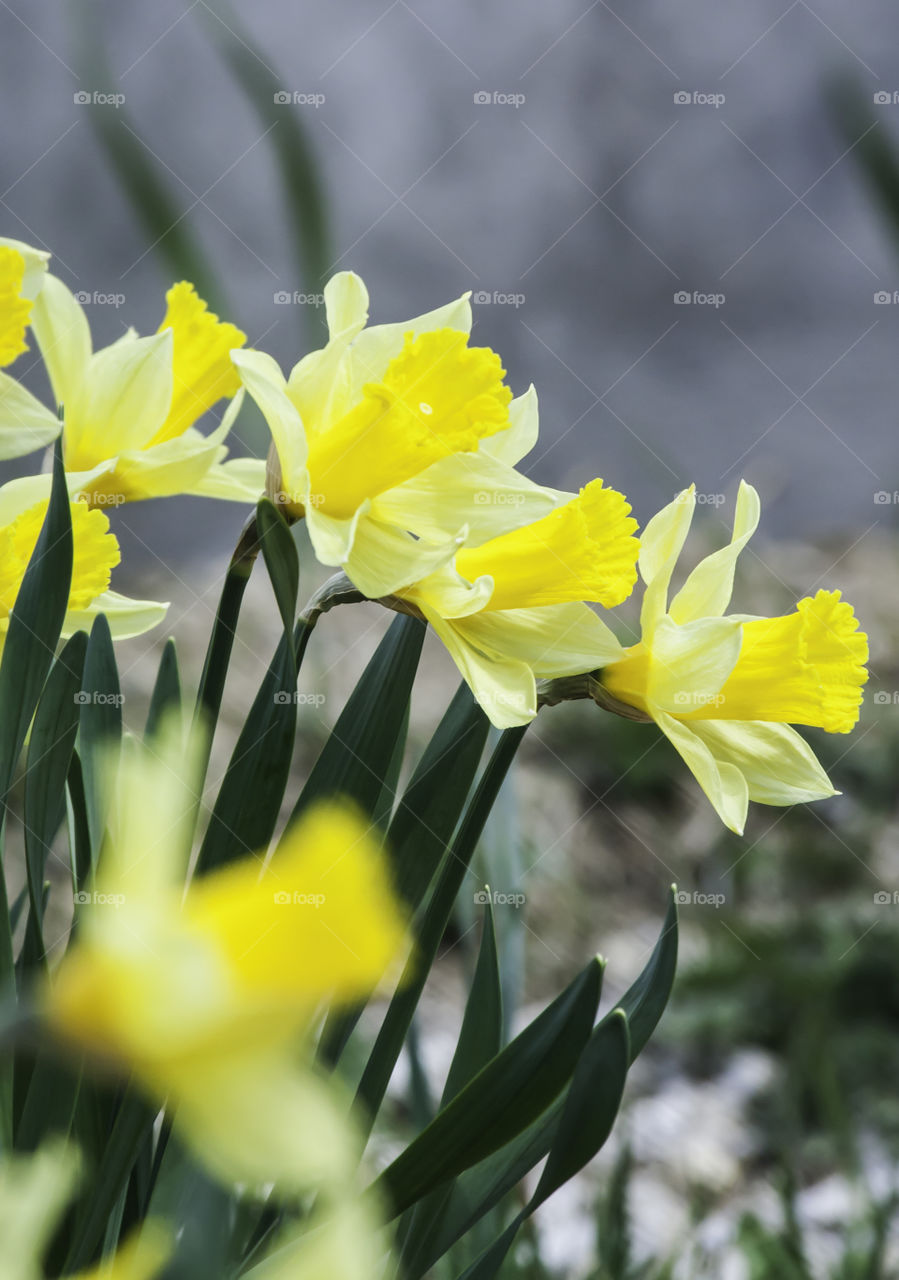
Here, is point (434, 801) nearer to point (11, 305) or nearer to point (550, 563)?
point (550, 563)

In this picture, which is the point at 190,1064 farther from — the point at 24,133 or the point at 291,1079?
the point at 24,133

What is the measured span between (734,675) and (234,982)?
32 centimetres

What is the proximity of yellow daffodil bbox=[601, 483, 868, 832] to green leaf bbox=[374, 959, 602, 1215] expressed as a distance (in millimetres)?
101

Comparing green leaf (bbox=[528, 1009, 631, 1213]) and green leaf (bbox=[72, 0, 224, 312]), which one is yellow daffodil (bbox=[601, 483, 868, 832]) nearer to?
green leaf (bbox=[528, 1009, 631, 1213])

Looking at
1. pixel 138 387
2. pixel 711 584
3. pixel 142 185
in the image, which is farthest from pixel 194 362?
pixel 142 185

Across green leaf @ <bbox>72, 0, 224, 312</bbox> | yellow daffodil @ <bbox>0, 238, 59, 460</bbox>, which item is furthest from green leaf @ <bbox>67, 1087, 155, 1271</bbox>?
green leaf @ <bbox>72, 0, 224, 312</bbox>

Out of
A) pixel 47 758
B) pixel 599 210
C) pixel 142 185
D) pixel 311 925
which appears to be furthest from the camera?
pixel 599 210

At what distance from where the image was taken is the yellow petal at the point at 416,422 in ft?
1.18

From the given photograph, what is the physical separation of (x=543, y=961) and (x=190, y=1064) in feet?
5.11

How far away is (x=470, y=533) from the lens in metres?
0.36

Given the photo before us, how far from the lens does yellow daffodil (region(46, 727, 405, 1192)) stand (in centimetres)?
9

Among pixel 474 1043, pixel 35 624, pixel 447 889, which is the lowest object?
pixel 474 1043

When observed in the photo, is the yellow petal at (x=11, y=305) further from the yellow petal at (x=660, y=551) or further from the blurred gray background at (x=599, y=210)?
the blurred gray background at (x=599, y=210)

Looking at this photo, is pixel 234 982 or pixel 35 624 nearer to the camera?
pixel 234 982
